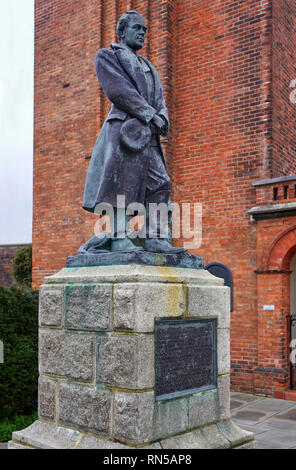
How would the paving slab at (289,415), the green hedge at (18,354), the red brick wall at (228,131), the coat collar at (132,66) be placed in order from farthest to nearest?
the red brick wall at (228,131)
the paving slab at (289,415)
the green hedge at (18,354)
the coat collar at (132,66)

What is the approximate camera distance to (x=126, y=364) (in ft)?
11.9

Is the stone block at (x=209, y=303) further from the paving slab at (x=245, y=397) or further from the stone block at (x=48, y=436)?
the paving slab at (x=245, y=397)

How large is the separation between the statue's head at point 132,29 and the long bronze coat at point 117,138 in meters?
0.11

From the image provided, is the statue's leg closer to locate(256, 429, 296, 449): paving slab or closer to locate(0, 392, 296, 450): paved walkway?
locate(0, 392, 296, 450): paved walkway

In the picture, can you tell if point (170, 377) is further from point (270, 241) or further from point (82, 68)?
point (82, 68)

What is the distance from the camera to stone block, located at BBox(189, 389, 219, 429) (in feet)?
13.1

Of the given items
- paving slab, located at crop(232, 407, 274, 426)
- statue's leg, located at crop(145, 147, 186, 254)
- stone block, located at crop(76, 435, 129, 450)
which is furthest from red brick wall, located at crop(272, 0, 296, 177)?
stone block, located at crop(76, 435, 129, 450)

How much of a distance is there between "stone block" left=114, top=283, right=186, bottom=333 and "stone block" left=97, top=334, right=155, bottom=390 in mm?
88

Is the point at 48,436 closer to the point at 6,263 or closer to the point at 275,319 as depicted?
the point at 275,319

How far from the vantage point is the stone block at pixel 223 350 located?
172 inches

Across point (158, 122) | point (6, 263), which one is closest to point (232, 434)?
point (158, 122)

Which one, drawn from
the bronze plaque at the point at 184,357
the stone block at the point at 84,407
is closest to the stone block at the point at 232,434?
the bronze plaque at the point at 184,357

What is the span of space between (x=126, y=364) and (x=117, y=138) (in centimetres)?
183

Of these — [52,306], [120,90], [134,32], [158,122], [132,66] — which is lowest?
[52,306]
